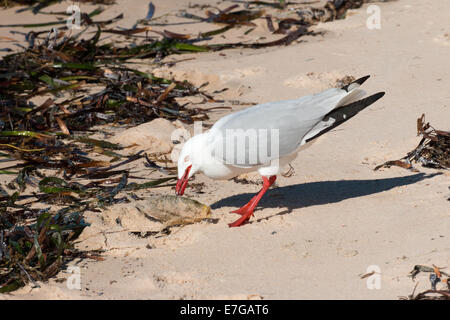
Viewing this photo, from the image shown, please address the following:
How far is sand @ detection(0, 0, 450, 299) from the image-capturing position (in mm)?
3908

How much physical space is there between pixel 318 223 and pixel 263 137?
70cm

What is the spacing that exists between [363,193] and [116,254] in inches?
74.1

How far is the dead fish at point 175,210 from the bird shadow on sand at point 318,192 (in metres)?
0.30

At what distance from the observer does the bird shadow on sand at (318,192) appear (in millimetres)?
5062

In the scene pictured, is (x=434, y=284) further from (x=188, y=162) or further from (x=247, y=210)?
(x=188, y=162)

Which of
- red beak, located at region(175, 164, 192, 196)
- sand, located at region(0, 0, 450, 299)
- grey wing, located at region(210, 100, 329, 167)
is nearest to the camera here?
sand, located at region(0, 0, 450, 299)

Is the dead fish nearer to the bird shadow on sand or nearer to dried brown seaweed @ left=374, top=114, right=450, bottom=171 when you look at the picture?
the bird shadow on sand

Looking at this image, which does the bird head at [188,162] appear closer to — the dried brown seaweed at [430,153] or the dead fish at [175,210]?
the dead fish at [175,210]

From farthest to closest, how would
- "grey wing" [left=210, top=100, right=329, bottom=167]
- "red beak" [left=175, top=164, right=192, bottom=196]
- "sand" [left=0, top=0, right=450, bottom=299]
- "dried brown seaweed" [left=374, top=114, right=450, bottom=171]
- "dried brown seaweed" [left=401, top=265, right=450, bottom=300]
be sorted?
"dried brown seaweed" [left=374, top=114, right=450, bottom=171] → "red beak" [left=175, top=164, right=192, bottom=196] → "grey wing" [left=210, top=100, right=329, bottom=167] → "sand" [left=0, top=0, right=450, bottom=299] → "dried brown seaweed" [left=401, top=265, right=450, bottom=300]

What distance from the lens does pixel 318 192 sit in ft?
17.1

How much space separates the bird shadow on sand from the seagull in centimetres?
29

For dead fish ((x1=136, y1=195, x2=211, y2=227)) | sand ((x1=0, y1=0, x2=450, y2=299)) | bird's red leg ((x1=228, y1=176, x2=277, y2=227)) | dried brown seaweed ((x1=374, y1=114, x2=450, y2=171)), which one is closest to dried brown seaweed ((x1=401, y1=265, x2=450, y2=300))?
sand ((x1=0, y1=0, x2=450, y2=299))

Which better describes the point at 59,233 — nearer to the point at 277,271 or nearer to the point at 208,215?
the point at 208,215

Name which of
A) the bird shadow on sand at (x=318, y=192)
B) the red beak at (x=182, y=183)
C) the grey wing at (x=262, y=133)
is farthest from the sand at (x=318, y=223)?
the grey wing at (x=262, y=133)
